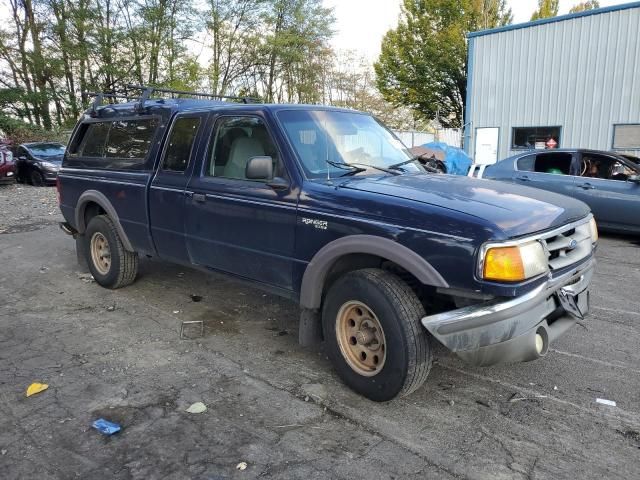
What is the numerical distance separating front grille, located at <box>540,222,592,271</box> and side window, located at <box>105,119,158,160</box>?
3.61 m

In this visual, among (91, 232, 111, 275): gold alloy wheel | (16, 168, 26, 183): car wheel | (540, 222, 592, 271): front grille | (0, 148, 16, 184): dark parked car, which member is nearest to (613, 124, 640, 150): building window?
(540, 222, 592, 271): front grille

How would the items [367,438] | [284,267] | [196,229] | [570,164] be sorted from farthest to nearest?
[570,164] → [196,229] → [284,267] → [367,438]

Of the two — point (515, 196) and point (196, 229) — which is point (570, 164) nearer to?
point (515, 196)

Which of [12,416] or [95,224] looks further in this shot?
[95,224]

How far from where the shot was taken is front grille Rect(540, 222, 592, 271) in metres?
3.00

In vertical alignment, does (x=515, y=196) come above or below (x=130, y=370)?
above

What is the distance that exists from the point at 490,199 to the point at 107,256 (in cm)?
428

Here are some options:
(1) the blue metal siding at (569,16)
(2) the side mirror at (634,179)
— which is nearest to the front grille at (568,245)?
(2) the side mirror at (634,179)

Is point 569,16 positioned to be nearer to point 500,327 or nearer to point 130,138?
point 130,138

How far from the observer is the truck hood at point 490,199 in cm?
284

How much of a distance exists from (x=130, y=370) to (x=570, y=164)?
779cm

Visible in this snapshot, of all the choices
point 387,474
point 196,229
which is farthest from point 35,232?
point 387,474

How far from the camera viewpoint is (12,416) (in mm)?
3088

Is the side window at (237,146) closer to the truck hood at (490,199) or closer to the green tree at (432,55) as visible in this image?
the truck hood at (490,199)
